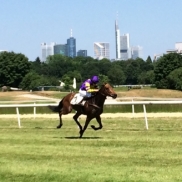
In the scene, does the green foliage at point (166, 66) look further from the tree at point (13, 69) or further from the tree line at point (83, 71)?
the tree at point (13, 69)

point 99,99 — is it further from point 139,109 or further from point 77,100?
point 139,109

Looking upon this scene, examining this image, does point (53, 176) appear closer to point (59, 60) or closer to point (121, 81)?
point (121, 81)

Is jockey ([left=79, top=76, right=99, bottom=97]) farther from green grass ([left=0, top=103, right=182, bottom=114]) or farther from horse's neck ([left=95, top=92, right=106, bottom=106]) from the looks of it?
green grass ([left=0, top=103, right=182, bottom=114])

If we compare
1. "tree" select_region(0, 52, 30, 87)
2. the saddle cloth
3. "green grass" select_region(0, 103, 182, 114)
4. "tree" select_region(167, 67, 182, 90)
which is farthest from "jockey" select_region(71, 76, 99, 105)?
"tree" select_region(0, 52, 30, 87)

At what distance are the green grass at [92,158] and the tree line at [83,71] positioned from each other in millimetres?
26713

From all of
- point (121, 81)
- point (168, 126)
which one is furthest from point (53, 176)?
point (121, 81)

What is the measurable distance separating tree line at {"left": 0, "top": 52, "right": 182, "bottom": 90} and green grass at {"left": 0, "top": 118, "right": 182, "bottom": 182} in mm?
26713

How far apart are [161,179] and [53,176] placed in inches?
62.2

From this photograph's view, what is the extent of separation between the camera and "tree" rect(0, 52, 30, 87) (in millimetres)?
90438

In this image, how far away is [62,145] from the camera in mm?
11844

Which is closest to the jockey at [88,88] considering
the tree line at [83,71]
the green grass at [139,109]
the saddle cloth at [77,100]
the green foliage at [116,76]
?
the saddle cloth at [77,100]

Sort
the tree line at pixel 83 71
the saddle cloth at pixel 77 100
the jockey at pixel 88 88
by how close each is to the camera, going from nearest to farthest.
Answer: the jockey at pixel 88 88
the saddle cloth at pixel 77 100
the tree line at pixel 83 71

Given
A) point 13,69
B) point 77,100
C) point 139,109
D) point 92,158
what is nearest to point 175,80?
point 13,69

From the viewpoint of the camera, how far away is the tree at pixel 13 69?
9044 centimetres
